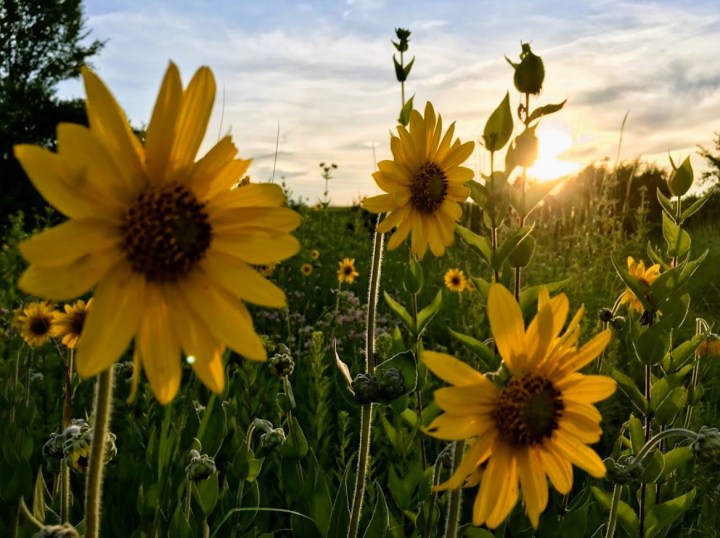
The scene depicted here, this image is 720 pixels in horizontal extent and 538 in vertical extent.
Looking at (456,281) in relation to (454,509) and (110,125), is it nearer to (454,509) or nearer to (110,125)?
(454,509)

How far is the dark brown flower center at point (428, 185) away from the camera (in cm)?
230

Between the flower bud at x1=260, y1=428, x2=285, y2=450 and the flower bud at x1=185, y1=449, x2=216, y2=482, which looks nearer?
the flower bud at x1=185, y1=449, x2=216, y2=482

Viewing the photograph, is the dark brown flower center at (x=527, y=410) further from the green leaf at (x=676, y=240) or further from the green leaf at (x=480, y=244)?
the green leaf at (x=676, y=240)

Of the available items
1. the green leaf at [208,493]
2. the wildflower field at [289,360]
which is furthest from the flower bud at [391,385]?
the green leaf at [208,493]

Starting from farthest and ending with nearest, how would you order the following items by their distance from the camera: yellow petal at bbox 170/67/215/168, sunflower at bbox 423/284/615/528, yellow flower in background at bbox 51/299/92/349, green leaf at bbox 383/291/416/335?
1. yellow flower in background at bbox 51/299/92/349
2. green leaf at bbox 383/291/416/335
3. sunflower at bbox 423/284/615/528
4. yellow petal at bbox 170/67/215/168

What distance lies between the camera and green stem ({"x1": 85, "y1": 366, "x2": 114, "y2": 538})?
2.98ft

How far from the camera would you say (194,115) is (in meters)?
1.03

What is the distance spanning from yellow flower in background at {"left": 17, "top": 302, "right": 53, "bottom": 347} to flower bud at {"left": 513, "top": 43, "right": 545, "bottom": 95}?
117 inches

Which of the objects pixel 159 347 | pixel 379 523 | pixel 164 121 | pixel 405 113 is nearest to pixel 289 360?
pixel 379 523

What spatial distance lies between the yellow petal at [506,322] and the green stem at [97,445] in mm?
630

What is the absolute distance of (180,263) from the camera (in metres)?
1.09

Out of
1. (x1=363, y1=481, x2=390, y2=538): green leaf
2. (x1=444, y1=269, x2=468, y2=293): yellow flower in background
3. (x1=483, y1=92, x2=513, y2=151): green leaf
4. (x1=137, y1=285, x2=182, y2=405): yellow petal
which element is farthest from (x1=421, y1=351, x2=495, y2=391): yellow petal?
(x1=444, y1=269, x2=468, y2=293): yellow flower in background

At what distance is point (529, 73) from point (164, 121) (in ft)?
2.84

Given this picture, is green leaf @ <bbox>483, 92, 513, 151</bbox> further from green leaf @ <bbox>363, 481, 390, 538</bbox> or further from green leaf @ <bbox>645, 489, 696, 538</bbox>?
green leaf @ <bbox>645, 489, 696, 538</bbox>
